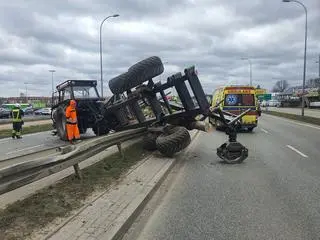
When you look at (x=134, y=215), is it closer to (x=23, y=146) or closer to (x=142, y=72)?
(x=142, y=72)

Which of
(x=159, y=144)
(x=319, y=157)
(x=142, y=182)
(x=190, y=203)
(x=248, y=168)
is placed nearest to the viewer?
(x=190, y=203)

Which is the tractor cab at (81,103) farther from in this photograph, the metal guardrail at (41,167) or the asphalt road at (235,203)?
the metal guardrail at (41,167)

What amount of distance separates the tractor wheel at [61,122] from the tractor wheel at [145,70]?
680 cm

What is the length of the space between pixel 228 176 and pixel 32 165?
5.18 m

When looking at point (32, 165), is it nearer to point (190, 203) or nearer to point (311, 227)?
point (190, 203)

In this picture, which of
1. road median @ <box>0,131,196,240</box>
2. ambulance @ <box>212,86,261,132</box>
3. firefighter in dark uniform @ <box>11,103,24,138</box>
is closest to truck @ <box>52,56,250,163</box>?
road median @ <box>0,131,196,240</box>

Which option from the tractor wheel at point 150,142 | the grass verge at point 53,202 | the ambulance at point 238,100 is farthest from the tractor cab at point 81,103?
the grass verge at point 53,202

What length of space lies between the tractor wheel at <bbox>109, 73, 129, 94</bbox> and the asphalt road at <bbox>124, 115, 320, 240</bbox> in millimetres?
3678

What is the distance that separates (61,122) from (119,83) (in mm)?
6690

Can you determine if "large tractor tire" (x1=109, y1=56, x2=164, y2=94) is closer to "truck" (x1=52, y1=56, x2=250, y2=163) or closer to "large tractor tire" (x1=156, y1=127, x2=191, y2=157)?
"truck" (x1=52, y1=56, x2=250, y2=163)

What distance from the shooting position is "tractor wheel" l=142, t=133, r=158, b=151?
13.9 meters

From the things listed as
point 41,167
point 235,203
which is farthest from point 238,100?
point 41,167

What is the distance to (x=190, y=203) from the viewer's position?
24.7ft

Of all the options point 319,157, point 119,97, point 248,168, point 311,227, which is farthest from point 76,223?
point 119,97
